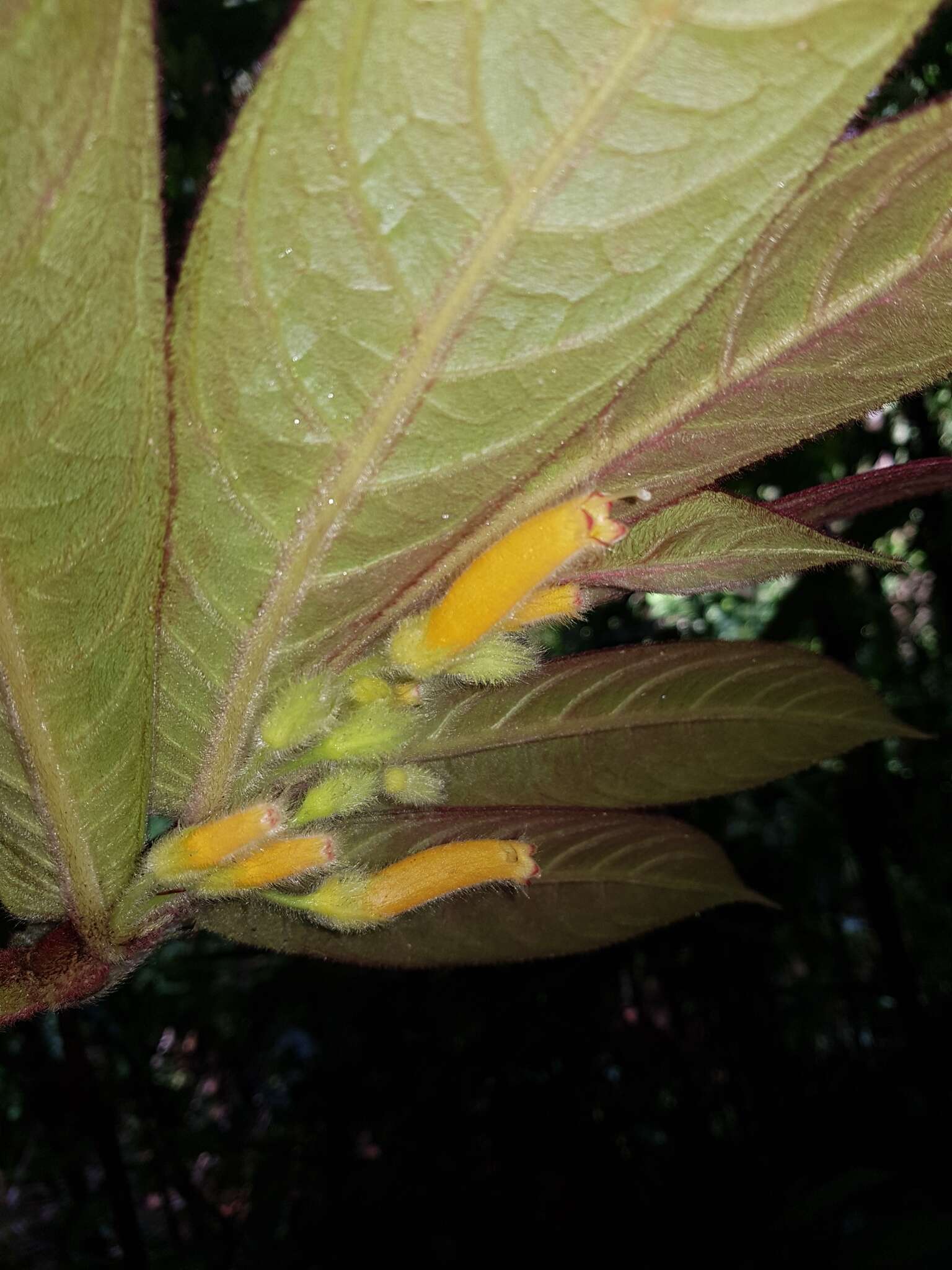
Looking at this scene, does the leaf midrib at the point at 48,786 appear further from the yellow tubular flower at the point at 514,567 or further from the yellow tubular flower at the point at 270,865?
the yellow tubular flower at the point at 514,567

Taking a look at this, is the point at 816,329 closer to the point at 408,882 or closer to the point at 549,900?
the point at 408,882

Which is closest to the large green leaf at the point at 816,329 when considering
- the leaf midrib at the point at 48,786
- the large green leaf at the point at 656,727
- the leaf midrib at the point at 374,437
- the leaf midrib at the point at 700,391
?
the leaf midrib at the point at 700,391

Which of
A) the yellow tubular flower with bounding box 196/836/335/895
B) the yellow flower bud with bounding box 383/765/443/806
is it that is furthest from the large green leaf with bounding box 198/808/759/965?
the yellow tubular flower with bounding box 196/836/335/895

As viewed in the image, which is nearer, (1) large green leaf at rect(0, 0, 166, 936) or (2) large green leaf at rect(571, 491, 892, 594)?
(1) large green leaf at rect(0, 0, 166, 936)

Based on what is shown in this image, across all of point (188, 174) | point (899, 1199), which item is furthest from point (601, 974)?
point (188, 174)

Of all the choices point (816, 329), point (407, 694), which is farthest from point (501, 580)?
point (816, 329)

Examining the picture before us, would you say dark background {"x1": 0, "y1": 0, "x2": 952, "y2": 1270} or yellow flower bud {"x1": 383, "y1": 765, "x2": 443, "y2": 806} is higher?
yellow flower bud {"x1": 383, "y1": 765, "x2": 443, "y2": 806}

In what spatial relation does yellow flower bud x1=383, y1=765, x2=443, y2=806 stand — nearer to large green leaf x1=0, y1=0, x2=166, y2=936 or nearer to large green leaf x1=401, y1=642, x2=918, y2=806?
large green leaf x1=401, y1=642, x2=918, y2=806

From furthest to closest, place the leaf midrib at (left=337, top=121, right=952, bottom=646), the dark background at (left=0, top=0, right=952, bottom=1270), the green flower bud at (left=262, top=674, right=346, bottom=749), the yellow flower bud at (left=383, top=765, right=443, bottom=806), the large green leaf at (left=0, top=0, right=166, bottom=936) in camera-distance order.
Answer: the dark background at (left=0, top=0, right=952, bottom=1270) < the yellow flower bud at (left=383, top=765, right=443, bottom=806) < the green flower bud at (left=262, top=674, right=346, bottom=749) < the leaf midrib at (left=337, top=121, right=952, bottom=646) < the large green leaf at (left=0, top=0, right=166, bottom=936)
